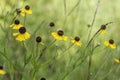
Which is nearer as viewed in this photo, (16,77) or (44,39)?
(16,77)

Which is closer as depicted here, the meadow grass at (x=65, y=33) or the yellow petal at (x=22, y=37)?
the yellow petal at (x=22, y=37)

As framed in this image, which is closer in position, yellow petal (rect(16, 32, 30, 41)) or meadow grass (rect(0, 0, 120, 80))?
yellow petal (rect(16, 32, 30, 41))

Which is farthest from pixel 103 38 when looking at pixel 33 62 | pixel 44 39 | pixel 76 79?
pixel 33 62

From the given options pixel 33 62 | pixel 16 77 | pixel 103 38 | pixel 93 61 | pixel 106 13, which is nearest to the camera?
pixel 33 62

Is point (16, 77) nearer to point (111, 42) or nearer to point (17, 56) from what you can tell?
point (17, 56)

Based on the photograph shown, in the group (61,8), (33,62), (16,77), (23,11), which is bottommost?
(16,77)

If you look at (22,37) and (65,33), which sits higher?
(22,37)

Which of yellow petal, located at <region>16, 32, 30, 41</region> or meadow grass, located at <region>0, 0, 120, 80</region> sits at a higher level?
yellow petal, located at <region>16, 32, 30, 41</region>

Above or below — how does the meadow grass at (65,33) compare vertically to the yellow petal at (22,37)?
below

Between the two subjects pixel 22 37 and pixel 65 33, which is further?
pixel 65 33

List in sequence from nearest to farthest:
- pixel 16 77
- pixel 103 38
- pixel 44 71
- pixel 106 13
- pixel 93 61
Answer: pixel 44 71, pixel 16 77, pixel 93 61, pixel 103 38, pixel 106 13

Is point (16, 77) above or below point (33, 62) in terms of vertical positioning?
below
